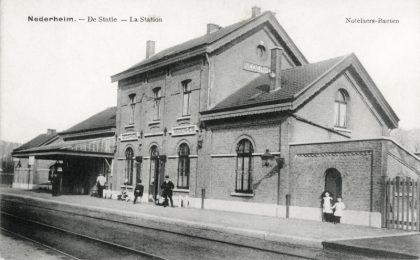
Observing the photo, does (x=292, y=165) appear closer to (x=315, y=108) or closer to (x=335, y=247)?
(x=315, y=108)

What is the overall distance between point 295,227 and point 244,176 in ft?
20.6

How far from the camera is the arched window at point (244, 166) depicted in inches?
826

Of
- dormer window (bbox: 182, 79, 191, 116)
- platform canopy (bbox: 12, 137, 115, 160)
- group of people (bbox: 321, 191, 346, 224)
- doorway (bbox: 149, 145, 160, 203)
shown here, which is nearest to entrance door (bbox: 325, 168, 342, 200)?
group of people (bbox: 321, 191, 346, 224)

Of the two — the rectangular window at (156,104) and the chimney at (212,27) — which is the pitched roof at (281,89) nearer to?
the rectangular window at (156,104)

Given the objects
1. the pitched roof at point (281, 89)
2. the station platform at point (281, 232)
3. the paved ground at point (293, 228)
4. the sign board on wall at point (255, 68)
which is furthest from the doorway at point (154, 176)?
the paved ground at point (293, 228)

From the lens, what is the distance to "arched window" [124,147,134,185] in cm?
2956

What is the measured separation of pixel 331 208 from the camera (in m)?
17.1

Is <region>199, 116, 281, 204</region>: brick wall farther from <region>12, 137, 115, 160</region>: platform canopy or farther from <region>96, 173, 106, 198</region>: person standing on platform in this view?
<region>12, 137, 115, 160</region>: platform canopy

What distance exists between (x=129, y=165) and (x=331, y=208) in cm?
1607

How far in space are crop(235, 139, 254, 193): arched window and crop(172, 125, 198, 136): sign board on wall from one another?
11.0 ft

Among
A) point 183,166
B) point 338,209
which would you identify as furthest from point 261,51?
point 338,209

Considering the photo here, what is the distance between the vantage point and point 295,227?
15102 mm

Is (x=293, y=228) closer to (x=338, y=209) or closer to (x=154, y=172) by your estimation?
(x=338, y=209)

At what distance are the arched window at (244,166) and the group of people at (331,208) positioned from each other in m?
4.25
